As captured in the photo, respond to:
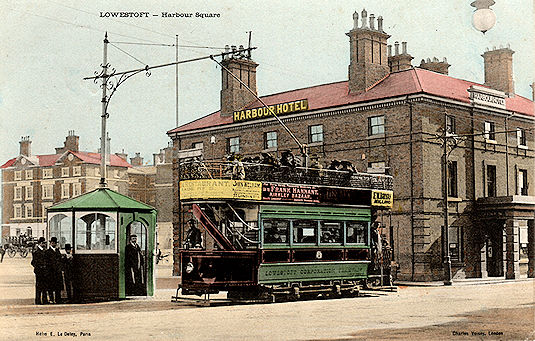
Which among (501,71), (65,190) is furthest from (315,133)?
(65,190)

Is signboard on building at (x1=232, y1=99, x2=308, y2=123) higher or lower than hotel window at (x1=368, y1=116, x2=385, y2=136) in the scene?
higher

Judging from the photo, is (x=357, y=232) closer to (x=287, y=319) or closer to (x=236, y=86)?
(x=287, y=319)

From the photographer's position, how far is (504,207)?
34.5 m

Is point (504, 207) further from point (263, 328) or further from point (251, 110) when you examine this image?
point (263, 328)

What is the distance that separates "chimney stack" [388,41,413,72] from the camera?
40.5 metres

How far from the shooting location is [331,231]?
950 inches

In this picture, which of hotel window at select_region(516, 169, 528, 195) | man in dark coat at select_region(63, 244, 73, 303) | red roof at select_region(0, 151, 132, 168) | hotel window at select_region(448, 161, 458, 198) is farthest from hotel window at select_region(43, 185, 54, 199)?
man in dark coat at select_region(63, 244, 73, 303)

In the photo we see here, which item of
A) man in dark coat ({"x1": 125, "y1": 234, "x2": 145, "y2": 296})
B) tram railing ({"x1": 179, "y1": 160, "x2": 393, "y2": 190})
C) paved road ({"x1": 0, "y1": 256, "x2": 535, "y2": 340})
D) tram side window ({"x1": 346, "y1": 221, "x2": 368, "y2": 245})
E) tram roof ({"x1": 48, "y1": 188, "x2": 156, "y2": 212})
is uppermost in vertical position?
tram railing ({"x1": 179, "y1": 160, "x2": 393, "y2": 190})

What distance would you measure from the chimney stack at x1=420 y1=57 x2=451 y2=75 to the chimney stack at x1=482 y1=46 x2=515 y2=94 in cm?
220

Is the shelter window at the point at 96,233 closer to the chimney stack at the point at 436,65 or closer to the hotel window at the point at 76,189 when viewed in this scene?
the chimney stack at the point at 436,65

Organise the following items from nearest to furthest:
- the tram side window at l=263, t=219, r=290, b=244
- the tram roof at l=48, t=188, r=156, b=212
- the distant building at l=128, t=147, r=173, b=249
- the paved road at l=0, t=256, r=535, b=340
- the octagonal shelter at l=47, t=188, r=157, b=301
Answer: the paved road at l=0, t=256, r=535, b=340 < the octagonal shelter at l=47, t=188, r=157, b=301 < the tram roof at l=48, t=188, r=156, b=212 < the tram side window at l=263, t=219, r=290, b=244 < the distant building at l=128, t=147, r=173, b=249

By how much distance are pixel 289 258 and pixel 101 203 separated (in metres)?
5.70

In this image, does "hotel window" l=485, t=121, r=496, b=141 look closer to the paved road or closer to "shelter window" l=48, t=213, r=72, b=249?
the paved road

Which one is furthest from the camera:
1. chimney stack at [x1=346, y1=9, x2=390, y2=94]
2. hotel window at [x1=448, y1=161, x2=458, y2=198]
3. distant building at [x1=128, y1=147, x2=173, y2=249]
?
distant building at [x1=128, y1=147, x2=173, y2=249]
